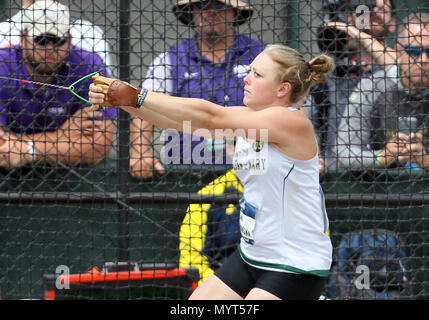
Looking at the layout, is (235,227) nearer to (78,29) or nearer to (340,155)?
(340,155)

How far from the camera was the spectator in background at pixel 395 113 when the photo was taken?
4.61 metres

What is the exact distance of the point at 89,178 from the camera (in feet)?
16.0

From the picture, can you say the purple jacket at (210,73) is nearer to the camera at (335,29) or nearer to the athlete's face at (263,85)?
the camera at (335,29)

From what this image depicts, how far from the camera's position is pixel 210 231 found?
4.82m

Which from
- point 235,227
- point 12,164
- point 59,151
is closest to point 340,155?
point 235,227

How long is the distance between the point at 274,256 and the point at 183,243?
162 centimetres

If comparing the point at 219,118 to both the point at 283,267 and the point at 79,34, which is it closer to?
the point at 283,267

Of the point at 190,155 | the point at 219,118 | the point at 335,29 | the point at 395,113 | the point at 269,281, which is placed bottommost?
the point at 269,281

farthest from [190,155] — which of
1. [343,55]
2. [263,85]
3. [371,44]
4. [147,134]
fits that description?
[263,85]

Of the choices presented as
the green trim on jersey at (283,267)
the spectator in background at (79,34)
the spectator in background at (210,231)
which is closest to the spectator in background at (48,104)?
the spectator in background at (79,34)

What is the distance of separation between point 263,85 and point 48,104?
2.04 meters

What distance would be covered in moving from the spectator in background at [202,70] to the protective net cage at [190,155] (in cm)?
1

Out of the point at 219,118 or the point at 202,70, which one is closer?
the point at 219,118

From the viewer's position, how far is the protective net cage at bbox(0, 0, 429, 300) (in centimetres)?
463
